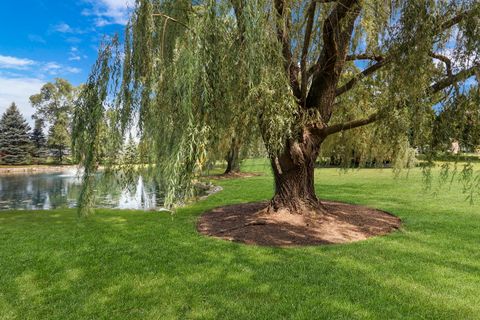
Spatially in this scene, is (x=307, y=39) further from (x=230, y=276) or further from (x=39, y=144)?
(x=39, y=144)

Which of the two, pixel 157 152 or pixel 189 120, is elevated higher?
pixel 189 120

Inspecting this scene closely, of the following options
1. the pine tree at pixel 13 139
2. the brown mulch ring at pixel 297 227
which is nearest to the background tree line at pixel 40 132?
the pine tree at pixel 13 139

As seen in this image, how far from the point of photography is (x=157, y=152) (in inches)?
175

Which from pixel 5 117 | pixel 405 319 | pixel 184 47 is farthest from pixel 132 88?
pixel 5 117

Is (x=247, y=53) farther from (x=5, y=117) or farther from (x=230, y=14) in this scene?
(x=5, y=117)

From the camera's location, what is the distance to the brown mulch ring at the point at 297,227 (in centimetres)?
534

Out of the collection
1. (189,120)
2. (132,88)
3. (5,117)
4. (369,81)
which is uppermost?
(5,117)

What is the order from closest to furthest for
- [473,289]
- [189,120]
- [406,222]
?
[189,120], [473,289], [406,222]

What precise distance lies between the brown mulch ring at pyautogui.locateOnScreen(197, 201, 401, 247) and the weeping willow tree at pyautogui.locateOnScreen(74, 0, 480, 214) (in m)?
1.44

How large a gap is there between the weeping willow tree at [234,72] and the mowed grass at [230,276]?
1.01 metres

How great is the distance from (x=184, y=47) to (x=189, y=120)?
0.89 m

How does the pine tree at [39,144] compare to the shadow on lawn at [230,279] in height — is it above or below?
above

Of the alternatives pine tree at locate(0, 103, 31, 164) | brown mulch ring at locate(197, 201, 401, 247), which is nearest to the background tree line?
pine tree at locate(0, 103, 31, 164)

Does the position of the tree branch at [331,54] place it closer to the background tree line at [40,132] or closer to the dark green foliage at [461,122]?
the dark green foliage at [461,122]
